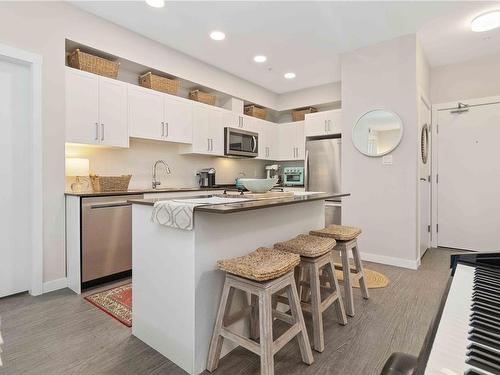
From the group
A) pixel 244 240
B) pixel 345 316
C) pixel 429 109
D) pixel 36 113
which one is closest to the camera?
pixel 244 240

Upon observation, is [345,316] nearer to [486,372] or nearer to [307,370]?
[307,370]

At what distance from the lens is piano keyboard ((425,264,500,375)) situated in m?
0.50

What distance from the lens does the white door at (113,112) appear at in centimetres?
292

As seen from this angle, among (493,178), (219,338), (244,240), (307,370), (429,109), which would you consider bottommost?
(307,370)

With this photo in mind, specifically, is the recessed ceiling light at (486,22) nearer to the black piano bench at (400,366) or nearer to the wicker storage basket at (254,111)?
the wicker storage basket at (254,111)

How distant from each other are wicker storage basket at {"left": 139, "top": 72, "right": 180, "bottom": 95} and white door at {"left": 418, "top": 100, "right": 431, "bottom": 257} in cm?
318

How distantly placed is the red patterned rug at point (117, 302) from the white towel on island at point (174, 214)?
979 millimetres

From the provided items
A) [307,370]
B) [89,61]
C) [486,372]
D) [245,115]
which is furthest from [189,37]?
[486,372]

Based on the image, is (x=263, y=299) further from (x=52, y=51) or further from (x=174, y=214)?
(x=52, y=51)

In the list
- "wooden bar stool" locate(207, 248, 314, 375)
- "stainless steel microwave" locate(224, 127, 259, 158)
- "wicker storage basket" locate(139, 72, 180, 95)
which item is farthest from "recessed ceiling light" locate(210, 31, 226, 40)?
"wooden bar stool" locate(207, 248, 314, 375)

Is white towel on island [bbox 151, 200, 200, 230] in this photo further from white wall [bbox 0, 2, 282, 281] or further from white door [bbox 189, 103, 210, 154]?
white door [bbox 189, 103, 210, 154]

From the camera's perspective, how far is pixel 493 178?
3.81 metres

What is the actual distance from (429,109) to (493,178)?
1.29 m

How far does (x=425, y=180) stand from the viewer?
12.8ft
